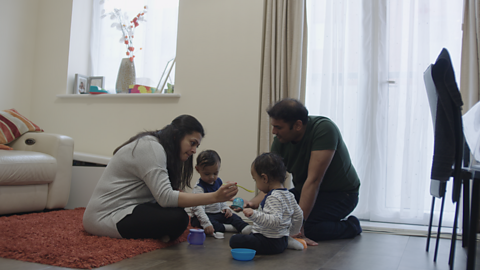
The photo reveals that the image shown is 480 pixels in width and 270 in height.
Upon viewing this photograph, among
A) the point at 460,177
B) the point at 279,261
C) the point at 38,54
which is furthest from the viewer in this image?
the point at 38,54

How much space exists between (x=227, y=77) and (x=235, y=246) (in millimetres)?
1720

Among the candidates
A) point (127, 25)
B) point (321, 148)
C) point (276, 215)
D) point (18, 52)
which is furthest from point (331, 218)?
point (18, 52)

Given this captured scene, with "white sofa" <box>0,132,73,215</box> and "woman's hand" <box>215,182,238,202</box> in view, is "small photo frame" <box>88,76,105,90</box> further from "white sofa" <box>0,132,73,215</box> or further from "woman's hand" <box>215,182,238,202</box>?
"woman's hand" <box>215,182,238,202</box>

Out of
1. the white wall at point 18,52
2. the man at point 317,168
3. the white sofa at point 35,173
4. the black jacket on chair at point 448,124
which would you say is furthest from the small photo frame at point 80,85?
the black jacket on chair at point 448,124

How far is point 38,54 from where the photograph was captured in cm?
389

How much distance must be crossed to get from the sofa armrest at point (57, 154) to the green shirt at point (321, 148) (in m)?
1.61

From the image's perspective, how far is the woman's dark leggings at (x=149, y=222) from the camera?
1.71 m

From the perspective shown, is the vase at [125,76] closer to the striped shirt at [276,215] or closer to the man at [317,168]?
the man at [317,168]

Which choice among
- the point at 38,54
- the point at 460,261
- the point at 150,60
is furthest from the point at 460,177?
the point at 38,54

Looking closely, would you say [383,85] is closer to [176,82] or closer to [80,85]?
[176,82]

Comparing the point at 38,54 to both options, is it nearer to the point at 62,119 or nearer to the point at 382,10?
the point at 62,119

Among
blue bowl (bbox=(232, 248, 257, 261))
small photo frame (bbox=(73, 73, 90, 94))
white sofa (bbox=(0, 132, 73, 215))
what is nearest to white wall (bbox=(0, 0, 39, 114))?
small photo frame (bbox=(73, 73, 90, 94))

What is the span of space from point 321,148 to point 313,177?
17 centimetres

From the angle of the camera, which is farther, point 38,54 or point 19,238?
point 38,54
